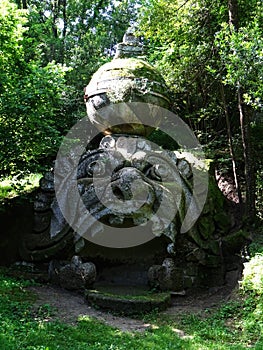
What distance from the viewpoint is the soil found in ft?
16.5

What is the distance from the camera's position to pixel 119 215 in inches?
241

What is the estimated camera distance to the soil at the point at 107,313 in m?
5.02

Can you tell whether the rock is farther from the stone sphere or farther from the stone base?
the stone sphere

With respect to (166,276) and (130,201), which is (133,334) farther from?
(130,201)

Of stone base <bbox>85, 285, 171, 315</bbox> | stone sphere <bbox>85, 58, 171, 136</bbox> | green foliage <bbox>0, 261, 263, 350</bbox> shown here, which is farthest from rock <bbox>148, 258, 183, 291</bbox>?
stone sphere <bbox>85, 58, 171, 136</bbox>

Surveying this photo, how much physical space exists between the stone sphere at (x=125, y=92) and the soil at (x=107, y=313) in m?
2.82

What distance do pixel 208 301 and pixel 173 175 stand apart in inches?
76.8

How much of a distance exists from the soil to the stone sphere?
2823mm

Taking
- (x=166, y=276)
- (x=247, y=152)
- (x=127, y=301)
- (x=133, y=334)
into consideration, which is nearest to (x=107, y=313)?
(x=127, y=301)

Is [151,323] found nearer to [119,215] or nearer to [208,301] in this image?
[208,301]

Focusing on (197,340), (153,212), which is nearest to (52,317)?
(197,340)

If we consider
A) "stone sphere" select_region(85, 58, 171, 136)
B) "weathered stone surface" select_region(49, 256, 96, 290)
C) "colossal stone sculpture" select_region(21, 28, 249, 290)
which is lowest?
"weathered stone surface" select_region(49, 256, 96, 290)

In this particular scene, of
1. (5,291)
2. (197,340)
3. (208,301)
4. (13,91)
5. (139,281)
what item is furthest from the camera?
(13,91)

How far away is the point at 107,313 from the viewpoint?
213 inches
